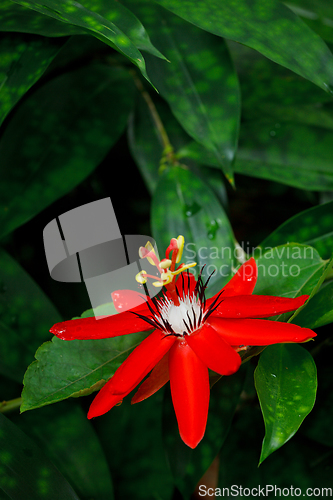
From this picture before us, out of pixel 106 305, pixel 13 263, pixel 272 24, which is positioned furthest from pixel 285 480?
pixel 272 24

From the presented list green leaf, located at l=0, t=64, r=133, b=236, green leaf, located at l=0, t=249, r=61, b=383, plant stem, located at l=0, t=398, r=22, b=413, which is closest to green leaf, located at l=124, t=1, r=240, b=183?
green leaf, located at l=0, t=64, r=133, b=236

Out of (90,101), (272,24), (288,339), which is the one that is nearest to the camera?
(288,339)

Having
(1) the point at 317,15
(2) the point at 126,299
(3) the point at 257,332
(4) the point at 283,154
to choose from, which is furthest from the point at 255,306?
(1) the point at 317,15

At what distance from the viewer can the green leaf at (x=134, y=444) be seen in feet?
1.98

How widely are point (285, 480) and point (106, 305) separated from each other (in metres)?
0.37

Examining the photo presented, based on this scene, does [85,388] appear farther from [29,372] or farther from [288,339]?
[288,339]

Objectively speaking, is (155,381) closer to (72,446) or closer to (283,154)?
Answer: (72,446)

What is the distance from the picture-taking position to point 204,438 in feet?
1.72

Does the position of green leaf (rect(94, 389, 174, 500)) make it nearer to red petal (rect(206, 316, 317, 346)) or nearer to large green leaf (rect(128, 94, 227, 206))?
red petal (rect(206, 316, 317, 346))

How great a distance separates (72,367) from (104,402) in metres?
0.06

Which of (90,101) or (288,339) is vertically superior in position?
(90,101)

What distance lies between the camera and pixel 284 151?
67 cm

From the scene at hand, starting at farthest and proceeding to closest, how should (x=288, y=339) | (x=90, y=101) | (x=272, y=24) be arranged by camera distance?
1. (x=90, y=101)
2. (x=272, y=24)
3. (x=288, y=339)

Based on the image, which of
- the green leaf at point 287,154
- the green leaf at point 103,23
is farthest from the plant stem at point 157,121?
the green leaf at point 103,23
